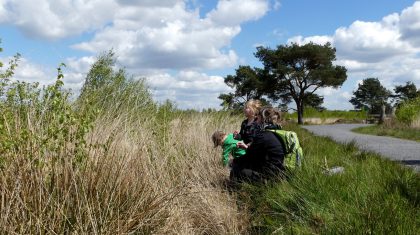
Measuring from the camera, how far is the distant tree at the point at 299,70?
4762 centimetres

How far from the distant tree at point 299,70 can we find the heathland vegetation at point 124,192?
140ft

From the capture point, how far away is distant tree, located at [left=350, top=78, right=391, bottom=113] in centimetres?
6619

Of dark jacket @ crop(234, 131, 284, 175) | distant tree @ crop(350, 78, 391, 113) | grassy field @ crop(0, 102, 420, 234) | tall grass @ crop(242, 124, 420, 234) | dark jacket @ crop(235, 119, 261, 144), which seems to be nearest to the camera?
tall grass @ crop(242, 124, 420, 234)

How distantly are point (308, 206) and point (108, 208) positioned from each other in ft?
5.63

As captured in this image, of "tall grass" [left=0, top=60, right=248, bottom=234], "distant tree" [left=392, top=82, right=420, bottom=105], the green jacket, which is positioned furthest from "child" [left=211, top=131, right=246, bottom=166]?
"distant tree" [left=392, top=82, right=420, bottom=105]

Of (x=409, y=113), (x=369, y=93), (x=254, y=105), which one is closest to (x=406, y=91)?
(x=369, y=93)

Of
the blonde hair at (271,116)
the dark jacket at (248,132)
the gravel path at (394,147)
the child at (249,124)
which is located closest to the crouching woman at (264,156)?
the blonde hair at (271,116)

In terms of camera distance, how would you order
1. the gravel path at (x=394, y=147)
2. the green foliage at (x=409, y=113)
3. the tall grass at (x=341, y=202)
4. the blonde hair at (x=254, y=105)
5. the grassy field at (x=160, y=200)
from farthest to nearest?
the green foliage at (x=409, y=113), the gravel path at (x=394, y=147), the blonde hair at (x=254, y=105), the grassy field at (x=160, y=200), the tall grass at (x=341, y=202)

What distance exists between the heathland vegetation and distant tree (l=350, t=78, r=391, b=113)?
64100 millimetres

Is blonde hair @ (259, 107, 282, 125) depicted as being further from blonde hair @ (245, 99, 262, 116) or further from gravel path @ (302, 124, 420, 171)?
gravel path @ (302, 124, 420, 171)

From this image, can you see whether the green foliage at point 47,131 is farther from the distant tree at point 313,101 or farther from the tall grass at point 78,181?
the distant tree at point 313,101

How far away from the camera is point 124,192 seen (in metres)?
3.93

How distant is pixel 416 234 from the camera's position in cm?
302

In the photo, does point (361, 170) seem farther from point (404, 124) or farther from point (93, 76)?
point (404, 124)
